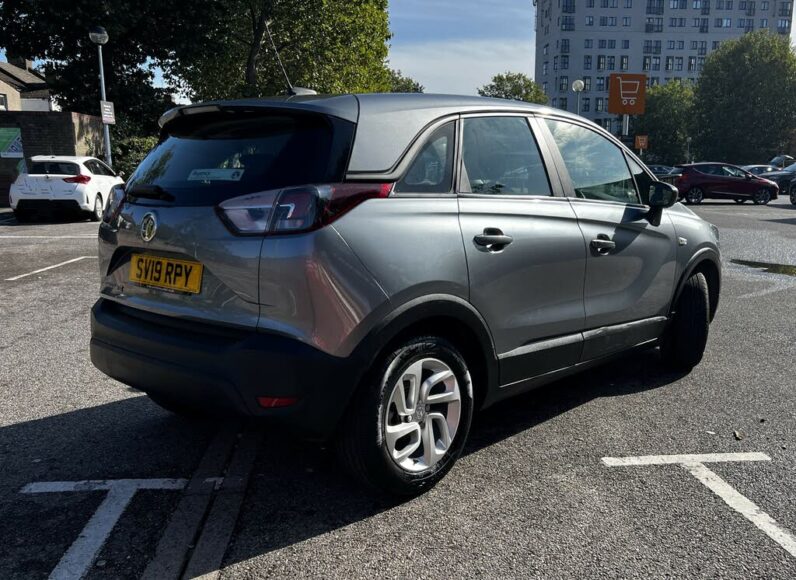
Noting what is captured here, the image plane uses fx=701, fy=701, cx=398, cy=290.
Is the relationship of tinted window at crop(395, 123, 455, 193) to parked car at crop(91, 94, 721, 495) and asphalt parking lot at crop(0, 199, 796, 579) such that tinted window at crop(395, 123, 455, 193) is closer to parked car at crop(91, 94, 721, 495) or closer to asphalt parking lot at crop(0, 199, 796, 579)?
parked car at crop(91, 94, 721, 495)

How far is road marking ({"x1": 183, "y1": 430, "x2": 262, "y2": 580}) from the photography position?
2548 mm

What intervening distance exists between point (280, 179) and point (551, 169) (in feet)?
5.41

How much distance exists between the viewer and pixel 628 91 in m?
34.2

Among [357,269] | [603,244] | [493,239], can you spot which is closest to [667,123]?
[603,244]

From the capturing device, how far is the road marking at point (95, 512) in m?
2.54

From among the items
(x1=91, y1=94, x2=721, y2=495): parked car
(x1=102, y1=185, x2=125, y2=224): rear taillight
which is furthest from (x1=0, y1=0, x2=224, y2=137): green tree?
(x1=91, y1=94, x2=721, y2=495): parked car

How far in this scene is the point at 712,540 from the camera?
108 inches

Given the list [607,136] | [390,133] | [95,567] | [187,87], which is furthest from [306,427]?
[187,87]

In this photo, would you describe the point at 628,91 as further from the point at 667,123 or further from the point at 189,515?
the point at 667,123

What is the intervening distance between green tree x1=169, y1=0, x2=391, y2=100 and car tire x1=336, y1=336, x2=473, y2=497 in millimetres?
28463

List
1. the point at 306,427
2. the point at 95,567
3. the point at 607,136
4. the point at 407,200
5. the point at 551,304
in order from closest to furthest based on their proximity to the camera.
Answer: the point at 95,567
the point at 306,427
the point at 407,200
the point at 551,304
the point at 607,136

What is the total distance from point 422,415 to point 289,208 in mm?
1089

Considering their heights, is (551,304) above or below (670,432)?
above

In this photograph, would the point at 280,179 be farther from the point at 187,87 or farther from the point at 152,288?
the point at 187,87
